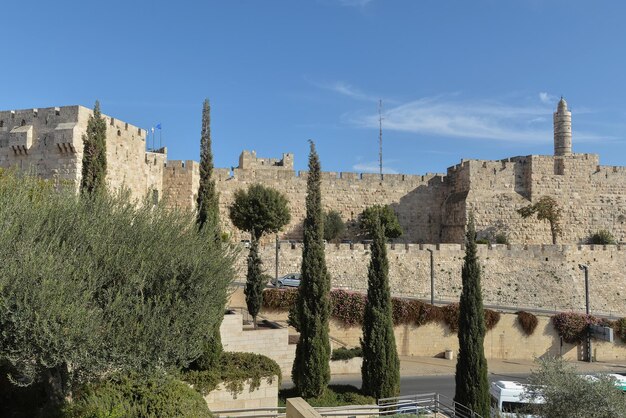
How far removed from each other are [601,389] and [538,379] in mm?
1218

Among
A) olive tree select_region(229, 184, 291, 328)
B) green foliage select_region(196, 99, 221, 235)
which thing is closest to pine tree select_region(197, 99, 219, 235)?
green foliage select_region(196, 99, 221, 235)

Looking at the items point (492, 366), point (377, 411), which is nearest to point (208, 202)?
point (377, 411)

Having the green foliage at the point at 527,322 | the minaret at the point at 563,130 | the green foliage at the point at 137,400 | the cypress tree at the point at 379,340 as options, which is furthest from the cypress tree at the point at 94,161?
the minaret at the point at 563,130

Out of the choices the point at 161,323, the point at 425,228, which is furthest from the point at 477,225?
the point at 161,323

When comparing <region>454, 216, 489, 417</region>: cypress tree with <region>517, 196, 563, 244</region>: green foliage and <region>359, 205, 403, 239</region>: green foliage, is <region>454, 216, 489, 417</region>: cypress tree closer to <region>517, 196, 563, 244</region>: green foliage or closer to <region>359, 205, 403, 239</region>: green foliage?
<region>359, 205, 403, 239</region>: green foliage

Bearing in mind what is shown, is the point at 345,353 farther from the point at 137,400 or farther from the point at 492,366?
the point at 137,400

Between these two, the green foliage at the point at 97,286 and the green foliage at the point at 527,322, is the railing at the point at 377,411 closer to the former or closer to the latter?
the green foliage at the point at 97,286

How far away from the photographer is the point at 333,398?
12.6m

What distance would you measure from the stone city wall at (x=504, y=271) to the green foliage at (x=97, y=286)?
45.6 ft

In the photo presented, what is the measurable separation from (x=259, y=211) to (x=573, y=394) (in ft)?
58.9

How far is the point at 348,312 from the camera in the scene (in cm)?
1895

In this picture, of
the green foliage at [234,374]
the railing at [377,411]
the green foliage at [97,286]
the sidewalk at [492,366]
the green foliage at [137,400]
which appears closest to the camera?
the green foliage at [97,286]

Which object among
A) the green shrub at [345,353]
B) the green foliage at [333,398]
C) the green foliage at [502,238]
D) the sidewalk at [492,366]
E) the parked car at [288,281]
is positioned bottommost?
the sidewalk at [492,366]

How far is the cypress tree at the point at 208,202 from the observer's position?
37.0 feet
